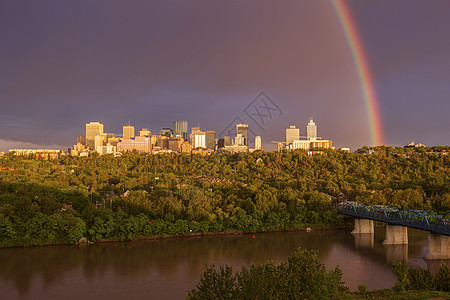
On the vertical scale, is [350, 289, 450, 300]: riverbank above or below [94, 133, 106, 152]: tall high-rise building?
below

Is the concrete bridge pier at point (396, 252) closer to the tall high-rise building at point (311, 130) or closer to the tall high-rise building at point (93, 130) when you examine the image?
the tall high-rise building at point (311, 130)

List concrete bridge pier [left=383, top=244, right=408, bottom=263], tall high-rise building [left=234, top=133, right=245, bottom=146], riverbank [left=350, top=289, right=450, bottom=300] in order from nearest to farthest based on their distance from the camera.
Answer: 1. riverbank [left=350, top=289, right=450, bottom=300]
2. concrete bridge pier [left=383, top=244, right=408, bottom=263]
3. tall high-rise building [left=234, top=133, right=245, bottom=146]

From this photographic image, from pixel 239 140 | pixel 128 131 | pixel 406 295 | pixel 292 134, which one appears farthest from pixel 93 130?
pixel 406 295

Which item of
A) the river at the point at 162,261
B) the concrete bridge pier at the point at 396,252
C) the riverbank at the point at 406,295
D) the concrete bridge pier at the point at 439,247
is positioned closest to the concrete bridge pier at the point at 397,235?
the concrete bridge pier at the point at 396,252

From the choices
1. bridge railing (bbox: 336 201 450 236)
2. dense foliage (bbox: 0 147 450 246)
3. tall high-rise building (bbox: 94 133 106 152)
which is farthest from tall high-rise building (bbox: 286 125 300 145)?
bridge railing (bbox: 336 201 450 236)

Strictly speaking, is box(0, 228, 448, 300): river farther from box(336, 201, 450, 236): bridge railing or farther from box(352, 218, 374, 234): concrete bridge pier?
box(336, 201, 450, 236): bridge railing

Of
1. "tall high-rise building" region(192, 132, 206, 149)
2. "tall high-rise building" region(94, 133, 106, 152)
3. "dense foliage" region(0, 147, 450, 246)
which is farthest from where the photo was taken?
"tall high-rise building" region(94, 133, 106, 152)

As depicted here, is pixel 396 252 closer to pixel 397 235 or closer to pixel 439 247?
pixel 397 235

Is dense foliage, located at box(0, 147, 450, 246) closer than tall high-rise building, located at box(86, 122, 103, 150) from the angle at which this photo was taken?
Yes

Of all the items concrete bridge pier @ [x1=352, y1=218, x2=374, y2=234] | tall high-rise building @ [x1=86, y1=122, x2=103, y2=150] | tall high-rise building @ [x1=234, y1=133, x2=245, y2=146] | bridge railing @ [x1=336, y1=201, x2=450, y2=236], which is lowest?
concrete bridge pier @ [x1=352, y1=218, x2=374, y2=234]
